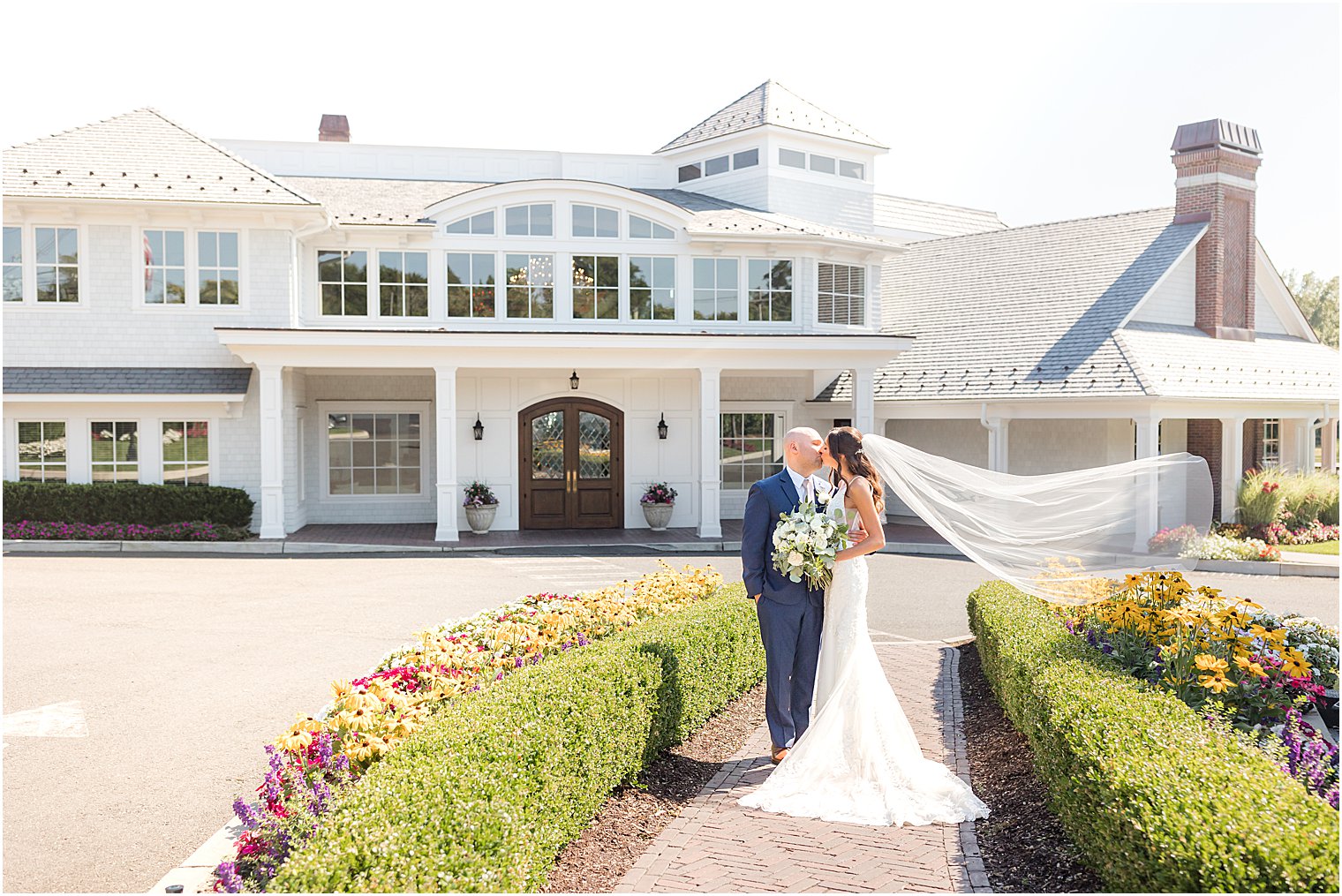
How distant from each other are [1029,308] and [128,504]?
63.1 feet

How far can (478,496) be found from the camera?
2105cm

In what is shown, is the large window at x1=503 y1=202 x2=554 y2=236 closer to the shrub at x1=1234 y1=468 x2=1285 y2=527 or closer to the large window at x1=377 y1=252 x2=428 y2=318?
the large window at x1=377 y1=252 x2=428 y2=318

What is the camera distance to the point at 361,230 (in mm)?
21141

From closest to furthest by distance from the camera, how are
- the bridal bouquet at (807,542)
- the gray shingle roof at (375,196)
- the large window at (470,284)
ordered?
1. the bridal bouquet at (807,542)
2. the gray shingle roof at (375,196)
3. the large window at (470,284)

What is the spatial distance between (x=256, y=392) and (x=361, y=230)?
154 inches

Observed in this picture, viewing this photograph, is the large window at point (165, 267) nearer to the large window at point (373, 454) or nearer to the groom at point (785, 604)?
the large window at point (373, 454)

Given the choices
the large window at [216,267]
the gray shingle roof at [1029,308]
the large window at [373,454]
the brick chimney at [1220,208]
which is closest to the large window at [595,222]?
the large window at [373,454]

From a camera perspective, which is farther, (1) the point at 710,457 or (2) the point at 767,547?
(1) the point at 710,457

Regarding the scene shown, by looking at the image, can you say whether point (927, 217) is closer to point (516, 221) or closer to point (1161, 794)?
point (516, 221)

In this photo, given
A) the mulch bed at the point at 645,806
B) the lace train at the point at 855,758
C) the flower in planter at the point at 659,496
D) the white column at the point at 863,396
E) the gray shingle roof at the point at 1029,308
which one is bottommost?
the mulch bed at the point at 645,806

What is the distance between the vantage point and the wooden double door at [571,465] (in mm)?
22297

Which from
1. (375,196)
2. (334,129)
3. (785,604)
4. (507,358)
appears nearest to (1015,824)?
(785,604)

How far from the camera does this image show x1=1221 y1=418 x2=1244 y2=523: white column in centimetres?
2189

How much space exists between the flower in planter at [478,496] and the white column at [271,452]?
357cm
